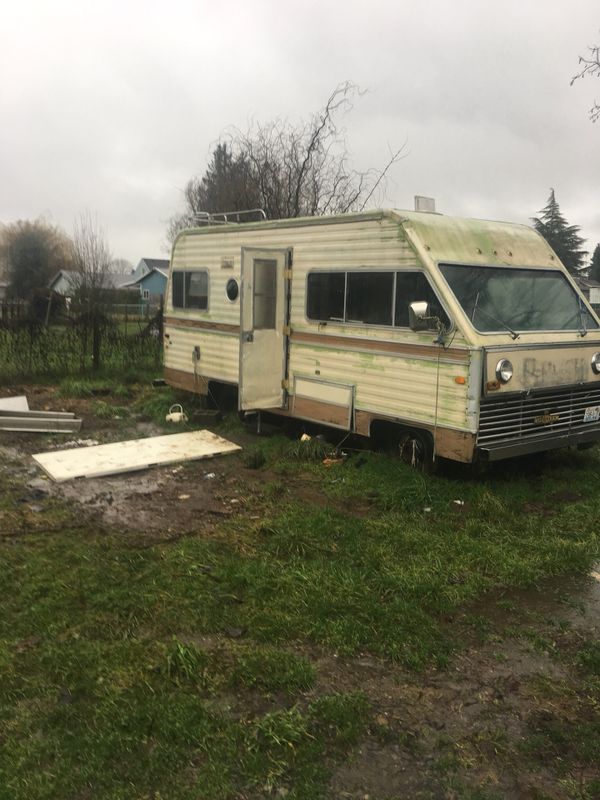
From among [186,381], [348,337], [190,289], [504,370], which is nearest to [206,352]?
[186,381]

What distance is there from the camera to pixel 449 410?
20.1ft

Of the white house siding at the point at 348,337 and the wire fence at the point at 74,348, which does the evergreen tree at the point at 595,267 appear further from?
the white house siding at the point at 348,337

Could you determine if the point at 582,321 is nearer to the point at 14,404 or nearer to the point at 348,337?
the point at 348,337

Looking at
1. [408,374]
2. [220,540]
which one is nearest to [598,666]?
[220,540]

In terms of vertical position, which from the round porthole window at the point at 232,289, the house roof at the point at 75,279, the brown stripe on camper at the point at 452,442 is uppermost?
the house roof at the point at 75,279

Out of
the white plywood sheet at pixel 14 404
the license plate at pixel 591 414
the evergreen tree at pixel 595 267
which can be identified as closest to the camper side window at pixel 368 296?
the license plate at pixel 591 414

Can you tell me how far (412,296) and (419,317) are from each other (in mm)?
459

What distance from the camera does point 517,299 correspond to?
6.73 m

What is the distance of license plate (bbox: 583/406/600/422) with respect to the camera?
681 cm

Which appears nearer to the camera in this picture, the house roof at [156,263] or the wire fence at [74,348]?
the wire fence at [74,348]

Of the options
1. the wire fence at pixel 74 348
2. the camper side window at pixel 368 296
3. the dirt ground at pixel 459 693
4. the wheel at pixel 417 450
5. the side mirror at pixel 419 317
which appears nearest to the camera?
the dirt ground at pixel 459 693

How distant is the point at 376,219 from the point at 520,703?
4.91 metres

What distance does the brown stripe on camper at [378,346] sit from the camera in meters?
6.10

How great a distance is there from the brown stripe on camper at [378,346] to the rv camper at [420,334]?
1cm
